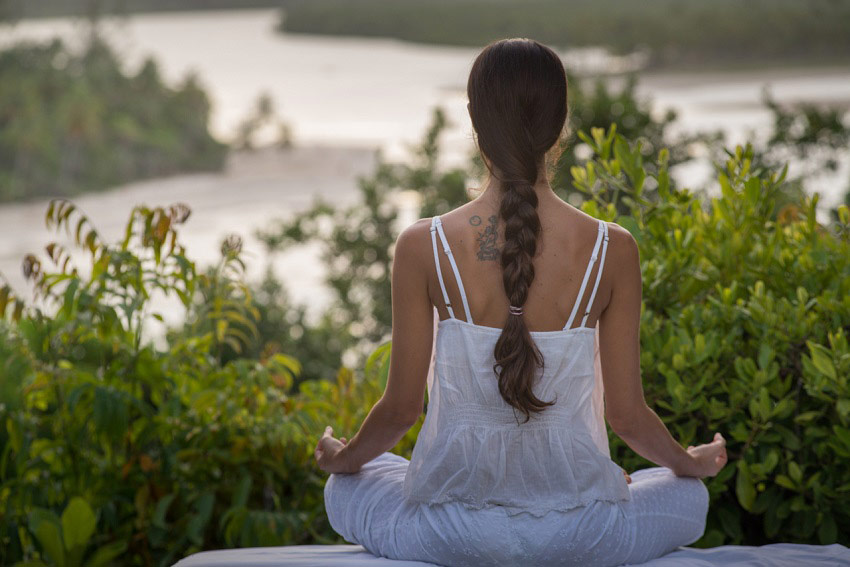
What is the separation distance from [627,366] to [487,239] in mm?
282

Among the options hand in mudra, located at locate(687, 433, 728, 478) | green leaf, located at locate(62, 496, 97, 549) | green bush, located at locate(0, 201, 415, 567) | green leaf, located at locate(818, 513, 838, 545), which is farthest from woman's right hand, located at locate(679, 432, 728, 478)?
green leaf, located at locate(62, 496, 97, 549)

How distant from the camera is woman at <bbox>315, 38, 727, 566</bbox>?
1.37 metres

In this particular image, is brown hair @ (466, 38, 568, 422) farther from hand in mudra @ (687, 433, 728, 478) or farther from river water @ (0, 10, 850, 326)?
river water @ (0, 10, 850, 326)

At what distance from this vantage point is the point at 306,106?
17.7 meters

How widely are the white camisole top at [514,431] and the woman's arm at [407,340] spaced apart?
0.02m

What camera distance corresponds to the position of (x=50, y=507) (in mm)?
2094

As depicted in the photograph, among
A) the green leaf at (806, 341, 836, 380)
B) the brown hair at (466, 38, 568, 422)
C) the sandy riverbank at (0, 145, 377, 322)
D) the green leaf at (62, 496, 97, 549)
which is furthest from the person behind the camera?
the sandy riverbank at (0, 145, 377, 322)

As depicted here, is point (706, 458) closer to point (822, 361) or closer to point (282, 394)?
point (822, 361)

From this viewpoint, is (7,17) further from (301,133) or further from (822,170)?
(822,170)

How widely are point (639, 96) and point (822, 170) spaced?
1.28 m

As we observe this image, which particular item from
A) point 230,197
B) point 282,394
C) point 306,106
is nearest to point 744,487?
point 282,394

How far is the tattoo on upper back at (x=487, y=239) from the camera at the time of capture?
1391 mm

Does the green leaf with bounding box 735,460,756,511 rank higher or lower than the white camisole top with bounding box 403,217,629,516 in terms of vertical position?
lower

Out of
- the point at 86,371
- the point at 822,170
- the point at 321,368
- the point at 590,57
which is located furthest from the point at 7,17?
the point at 86,371
